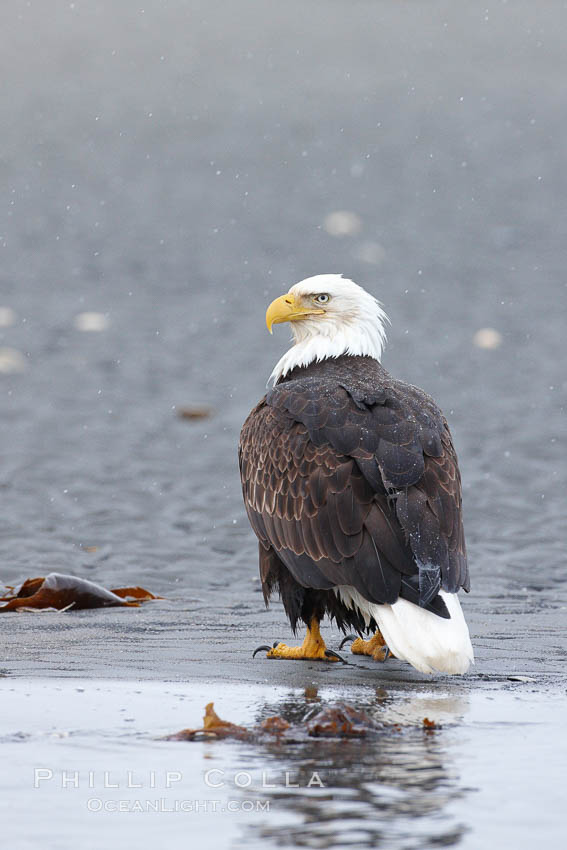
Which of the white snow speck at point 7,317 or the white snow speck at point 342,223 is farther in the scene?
the white snow speck at point 342,223

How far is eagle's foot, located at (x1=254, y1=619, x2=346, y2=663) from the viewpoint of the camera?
20.9 ft

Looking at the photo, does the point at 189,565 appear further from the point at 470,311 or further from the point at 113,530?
the point at 470,311

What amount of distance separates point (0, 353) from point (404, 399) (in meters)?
8.96

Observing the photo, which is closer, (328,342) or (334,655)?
(334,655)

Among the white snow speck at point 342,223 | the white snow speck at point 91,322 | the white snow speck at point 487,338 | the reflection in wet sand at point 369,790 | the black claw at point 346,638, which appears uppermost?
the white snow speck at point 342,223

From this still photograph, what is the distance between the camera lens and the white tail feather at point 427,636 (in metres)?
5.54

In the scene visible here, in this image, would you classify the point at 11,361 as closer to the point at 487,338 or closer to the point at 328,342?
the point at 487,338

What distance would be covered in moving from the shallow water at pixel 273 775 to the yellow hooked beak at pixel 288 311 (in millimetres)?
2569

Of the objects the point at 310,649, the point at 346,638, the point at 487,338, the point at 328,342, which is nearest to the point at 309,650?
the point at 310,649

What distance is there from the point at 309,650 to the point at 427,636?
95 centimetres

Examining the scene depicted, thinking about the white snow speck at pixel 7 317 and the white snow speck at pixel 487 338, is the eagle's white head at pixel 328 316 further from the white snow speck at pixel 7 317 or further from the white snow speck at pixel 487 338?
the white snow speck at pixel 7 317

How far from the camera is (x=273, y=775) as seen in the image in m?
4.24

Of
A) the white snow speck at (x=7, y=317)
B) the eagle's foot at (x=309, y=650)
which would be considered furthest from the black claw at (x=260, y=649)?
the white snow speck at (x=7, y=317)

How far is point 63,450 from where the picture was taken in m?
12.2
